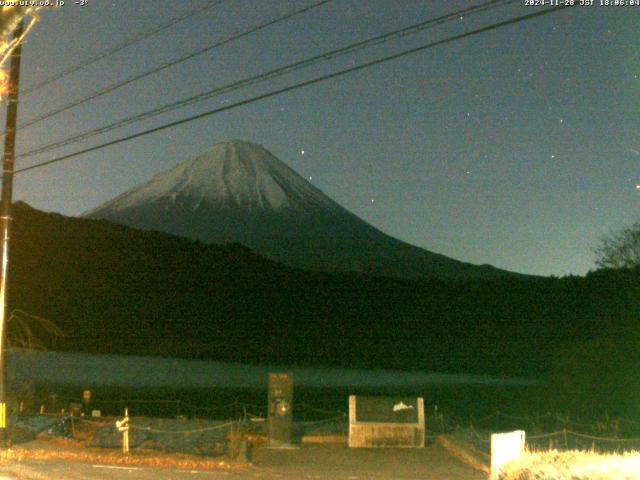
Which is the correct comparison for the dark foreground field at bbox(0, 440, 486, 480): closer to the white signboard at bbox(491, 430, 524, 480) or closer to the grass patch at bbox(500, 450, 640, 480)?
the white signboard at bbox(491, 430, 524, 480)

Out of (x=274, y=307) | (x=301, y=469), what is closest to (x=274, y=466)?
(x=301, y=469)

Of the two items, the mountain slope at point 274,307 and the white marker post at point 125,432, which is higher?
the mountain slope at point 274,307

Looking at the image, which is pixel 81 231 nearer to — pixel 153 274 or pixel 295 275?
pixel 153 274

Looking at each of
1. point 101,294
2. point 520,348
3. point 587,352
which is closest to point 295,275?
point 101,294

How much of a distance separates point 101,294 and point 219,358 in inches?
928

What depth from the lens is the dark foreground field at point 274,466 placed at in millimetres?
15797

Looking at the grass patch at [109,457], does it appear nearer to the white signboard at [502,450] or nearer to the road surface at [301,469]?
the road surface at [301,469]

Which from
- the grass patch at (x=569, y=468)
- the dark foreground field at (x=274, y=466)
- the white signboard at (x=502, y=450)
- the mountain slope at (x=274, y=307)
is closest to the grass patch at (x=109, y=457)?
the dark foreground field at (x=274, y=466)

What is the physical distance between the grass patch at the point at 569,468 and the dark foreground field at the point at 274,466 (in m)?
2.59

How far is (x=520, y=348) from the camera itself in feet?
229

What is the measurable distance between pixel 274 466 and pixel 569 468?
771 centimetres

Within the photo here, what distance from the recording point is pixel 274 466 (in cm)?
1798

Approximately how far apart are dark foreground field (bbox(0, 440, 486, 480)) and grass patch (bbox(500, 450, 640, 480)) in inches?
102

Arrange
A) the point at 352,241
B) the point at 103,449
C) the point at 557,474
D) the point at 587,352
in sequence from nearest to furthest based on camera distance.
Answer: the point at 557,474
the point at 103,449
the point at 587,352
the point at 352,241
